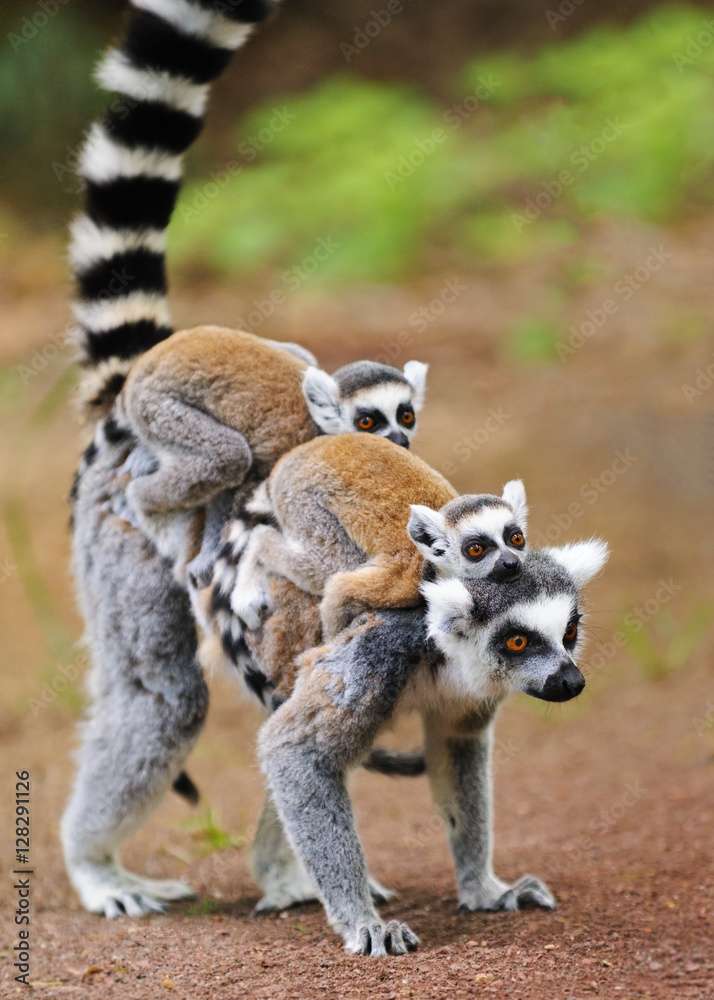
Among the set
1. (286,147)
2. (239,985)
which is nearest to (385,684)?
(239,985)

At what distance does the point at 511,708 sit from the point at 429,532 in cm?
497

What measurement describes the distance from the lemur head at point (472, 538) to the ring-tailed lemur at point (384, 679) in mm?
50

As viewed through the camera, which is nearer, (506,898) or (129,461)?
(506,898)

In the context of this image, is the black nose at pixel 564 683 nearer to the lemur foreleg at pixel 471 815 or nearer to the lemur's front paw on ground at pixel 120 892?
the lemur foreleg at pixel 471 815

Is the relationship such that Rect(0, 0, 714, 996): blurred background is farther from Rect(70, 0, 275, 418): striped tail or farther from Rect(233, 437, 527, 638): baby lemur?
Rect(233, 437, 527, 638): baby lemur

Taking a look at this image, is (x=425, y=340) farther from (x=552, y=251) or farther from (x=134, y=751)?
(x=134, y=751)

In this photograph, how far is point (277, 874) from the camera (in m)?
5.60

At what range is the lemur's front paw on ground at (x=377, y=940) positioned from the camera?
4.50m

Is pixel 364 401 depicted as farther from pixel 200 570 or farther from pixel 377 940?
pixel 377 940

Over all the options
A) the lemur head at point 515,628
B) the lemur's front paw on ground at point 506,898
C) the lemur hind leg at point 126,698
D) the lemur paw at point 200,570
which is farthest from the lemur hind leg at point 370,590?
the lemur's front paw on ground at point 506,898

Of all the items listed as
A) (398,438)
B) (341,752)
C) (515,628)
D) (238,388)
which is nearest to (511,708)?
(398,438)

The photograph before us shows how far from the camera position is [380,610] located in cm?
462

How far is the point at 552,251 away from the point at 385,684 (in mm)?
12124

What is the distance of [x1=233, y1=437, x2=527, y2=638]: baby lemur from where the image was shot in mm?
4438
